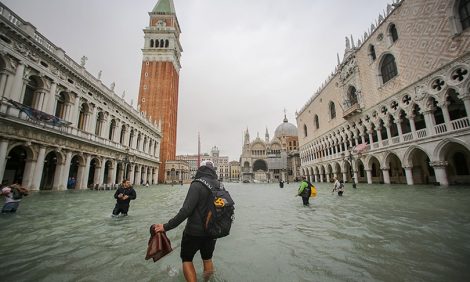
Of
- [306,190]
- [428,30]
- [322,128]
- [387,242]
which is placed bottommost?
[387,242]

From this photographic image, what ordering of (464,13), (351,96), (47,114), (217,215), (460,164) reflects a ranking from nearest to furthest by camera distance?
(217,215) < (464,13) < (47,114) < (460,164) < (351,96)

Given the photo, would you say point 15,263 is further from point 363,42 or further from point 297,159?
point 297,159

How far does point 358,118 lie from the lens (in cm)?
2536

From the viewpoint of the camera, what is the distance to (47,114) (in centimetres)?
1498

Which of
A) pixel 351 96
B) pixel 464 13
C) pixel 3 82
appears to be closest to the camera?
pixel 3 82

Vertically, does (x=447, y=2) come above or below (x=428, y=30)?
above

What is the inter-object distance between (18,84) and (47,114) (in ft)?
7.85

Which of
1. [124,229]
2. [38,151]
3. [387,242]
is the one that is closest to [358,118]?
[387,242]

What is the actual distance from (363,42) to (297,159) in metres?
40.9

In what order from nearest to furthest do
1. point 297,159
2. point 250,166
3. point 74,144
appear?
point 74,144 → point 297,159 → point 250,166

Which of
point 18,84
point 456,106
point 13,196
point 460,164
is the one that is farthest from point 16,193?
point 460,164

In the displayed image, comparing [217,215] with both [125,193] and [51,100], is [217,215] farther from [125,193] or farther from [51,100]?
[51,100]

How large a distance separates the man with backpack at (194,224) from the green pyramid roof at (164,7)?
2512 inches

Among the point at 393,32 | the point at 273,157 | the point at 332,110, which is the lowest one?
the point at 273,157
